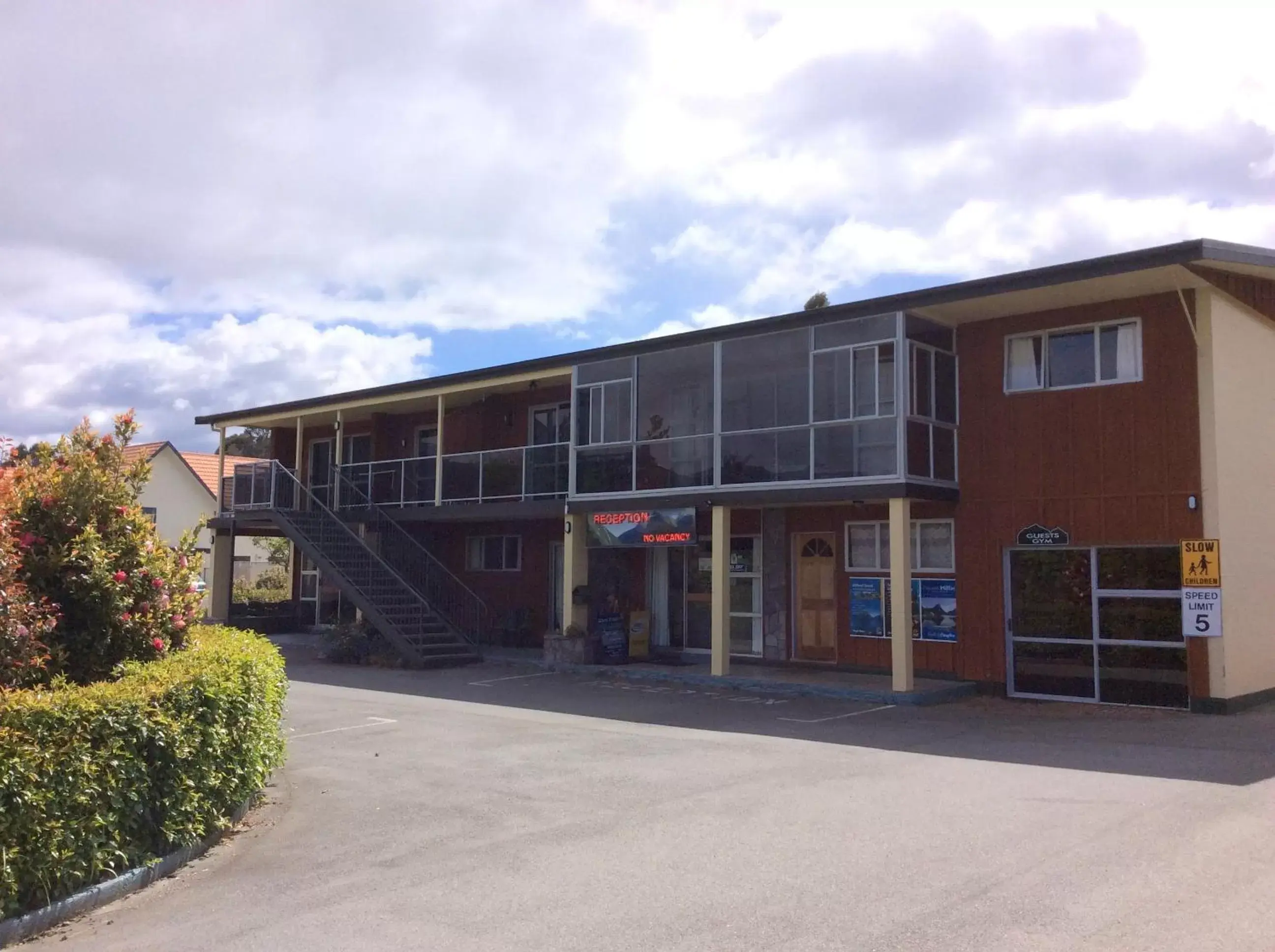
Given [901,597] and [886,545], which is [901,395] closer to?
[901,597]

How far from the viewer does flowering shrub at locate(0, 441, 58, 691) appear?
6691 mm

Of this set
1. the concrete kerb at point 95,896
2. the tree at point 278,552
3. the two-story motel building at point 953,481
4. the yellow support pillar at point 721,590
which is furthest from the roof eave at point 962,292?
the tree at point 278,552

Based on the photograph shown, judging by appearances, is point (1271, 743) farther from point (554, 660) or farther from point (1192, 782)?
point (554, 660)

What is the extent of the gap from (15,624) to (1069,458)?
13.0 meters

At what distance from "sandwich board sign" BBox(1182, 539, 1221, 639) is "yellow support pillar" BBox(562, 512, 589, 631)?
9774 mm

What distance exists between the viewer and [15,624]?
266 inches

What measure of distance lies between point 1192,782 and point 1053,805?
1732mm

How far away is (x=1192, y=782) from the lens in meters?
9.10

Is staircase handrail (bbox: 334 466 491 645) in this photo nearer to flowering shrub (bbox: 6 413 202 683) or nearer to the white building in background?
flowering shrub (bbox: 6 413 202 683)

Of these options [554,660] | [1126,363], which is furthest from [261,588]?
[1126,363]

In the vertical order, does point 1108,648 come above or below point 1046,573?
below

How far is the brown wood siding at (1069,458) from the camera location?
14148 mm

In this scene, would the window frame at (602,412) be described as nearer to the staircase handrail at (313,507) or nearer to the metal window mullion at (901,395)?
the staircase handrail at (313,507)

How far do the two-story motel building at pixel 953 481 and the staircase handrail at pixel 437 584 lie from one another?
1945mm
